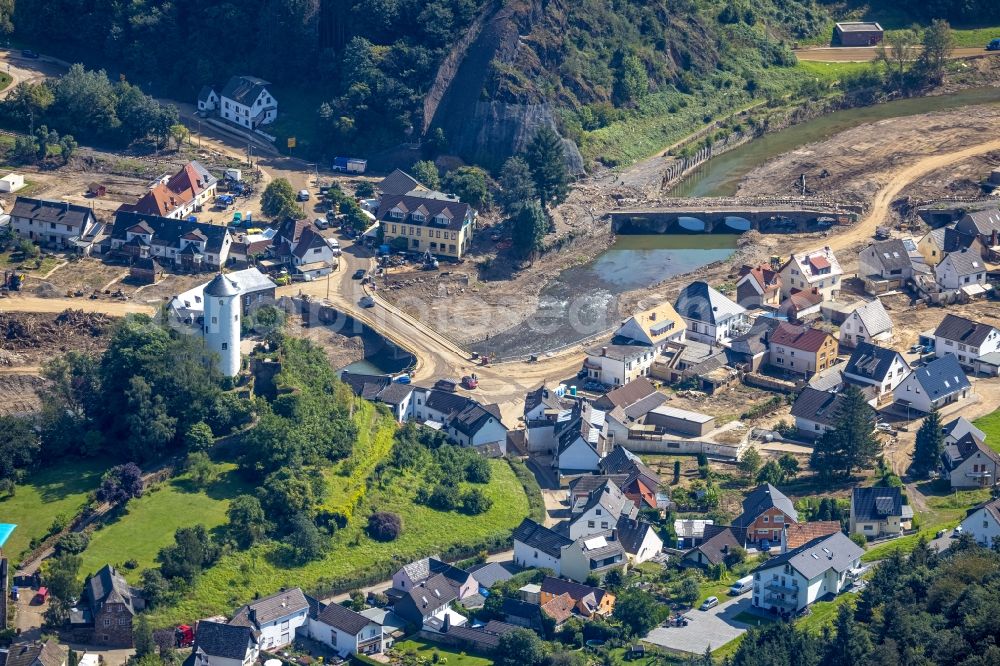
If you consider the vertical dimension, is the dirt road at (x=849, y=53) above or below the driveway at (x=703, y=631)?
above

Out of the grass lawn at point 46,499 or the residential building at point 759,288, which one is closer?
the grass lawn at point 46,499

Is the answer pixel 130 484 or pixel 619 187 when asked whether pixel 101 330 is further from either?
pixel 619 187

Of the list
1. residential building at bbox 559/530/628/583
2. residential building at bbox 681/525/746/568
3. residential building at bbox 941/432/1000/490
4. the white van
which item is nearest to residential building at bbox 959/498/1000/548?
residential building at bbox 941/432/1000/490

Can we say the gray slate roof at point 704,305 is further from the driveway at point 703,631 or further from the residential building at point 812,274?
the driveway at point 703,631

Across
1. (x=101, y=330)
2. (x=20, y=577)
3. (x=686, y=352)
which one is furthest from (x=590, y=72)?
(x=20, y=577)

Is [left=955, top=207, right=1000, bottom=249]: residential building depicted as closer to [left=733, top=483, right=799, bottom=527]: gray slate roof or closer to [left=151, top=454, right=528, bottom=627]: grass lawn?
[left=733, top=483, right=799, bottom=527]: gray slate roof

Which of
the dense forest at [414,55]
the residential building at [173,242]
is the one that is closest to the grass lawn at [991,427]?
the dense forest at [414,55]
